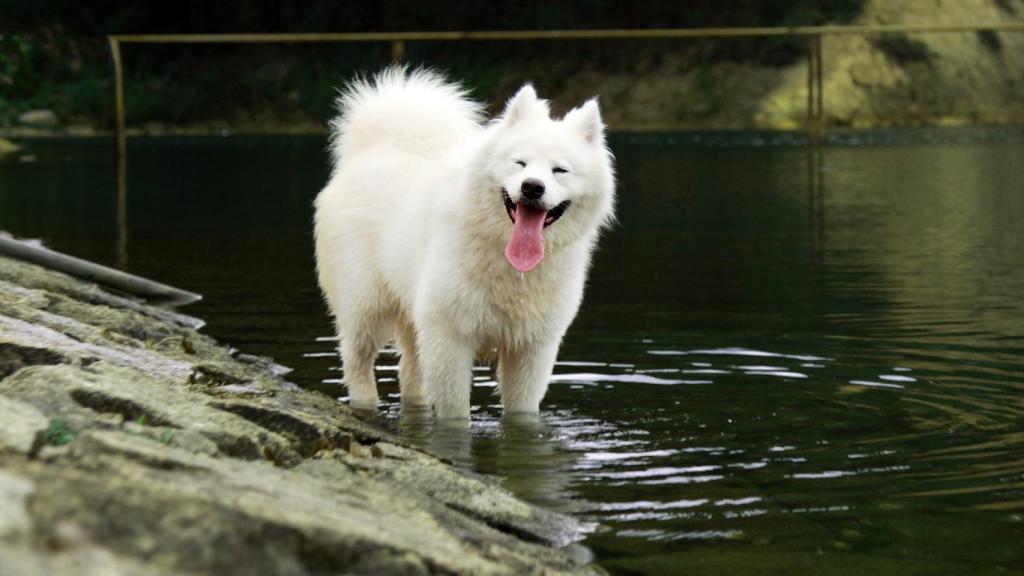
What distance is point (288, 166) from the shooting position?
2642cm

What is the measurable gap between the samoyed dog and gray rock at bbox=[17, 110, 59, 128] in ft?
102

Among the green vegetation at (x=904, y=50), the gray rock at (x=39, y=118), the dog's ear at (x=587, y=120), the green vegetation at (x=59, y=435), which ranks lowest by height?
the green vegetation at (x=59, y=435)

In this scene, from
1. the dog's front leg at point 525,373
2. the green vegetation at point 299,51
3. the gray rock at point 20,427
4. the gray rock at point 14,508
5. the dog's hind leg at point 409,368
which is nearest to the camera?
the gray rock at point 14,508

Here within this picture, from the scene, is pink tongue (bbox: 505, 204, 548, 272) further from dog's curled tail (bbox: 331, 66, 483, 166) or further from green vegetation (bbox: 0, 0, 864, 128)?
green vegetation (bbox: 0, 0, 864, 128)

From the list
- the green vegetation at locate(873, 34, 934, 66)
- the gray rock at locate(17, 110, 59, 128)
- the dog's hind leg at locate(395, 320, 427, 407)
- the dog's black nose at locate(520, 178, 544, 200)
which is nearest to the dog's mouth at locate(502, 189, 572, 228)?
the dog's black nose at locate(520, 178, 544, 200)

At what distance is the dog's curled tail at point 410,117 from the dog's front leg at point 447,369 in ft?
3.89

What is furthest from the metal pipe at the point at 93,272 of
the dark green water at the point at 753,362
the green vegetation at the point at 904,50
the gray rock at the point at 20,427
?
the green vegetation at the point at 904,50

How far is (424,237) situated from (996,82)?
3099 cm

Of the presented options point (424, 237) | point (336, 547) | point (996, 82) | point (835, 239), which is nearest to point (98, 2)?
point (996, 82)

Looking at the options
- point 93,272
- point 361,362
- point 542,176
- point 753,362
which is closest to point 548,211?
point 542,176

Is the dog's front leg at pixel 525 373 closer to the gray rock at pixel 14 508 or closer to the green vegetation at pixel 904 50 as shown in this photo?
the gray rock at pixel 14 508

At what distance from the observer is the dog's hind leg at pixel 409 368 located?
7.34m

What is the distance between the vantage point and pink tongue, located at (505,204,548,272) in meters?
6.18

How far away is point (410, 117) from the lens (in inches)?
294
